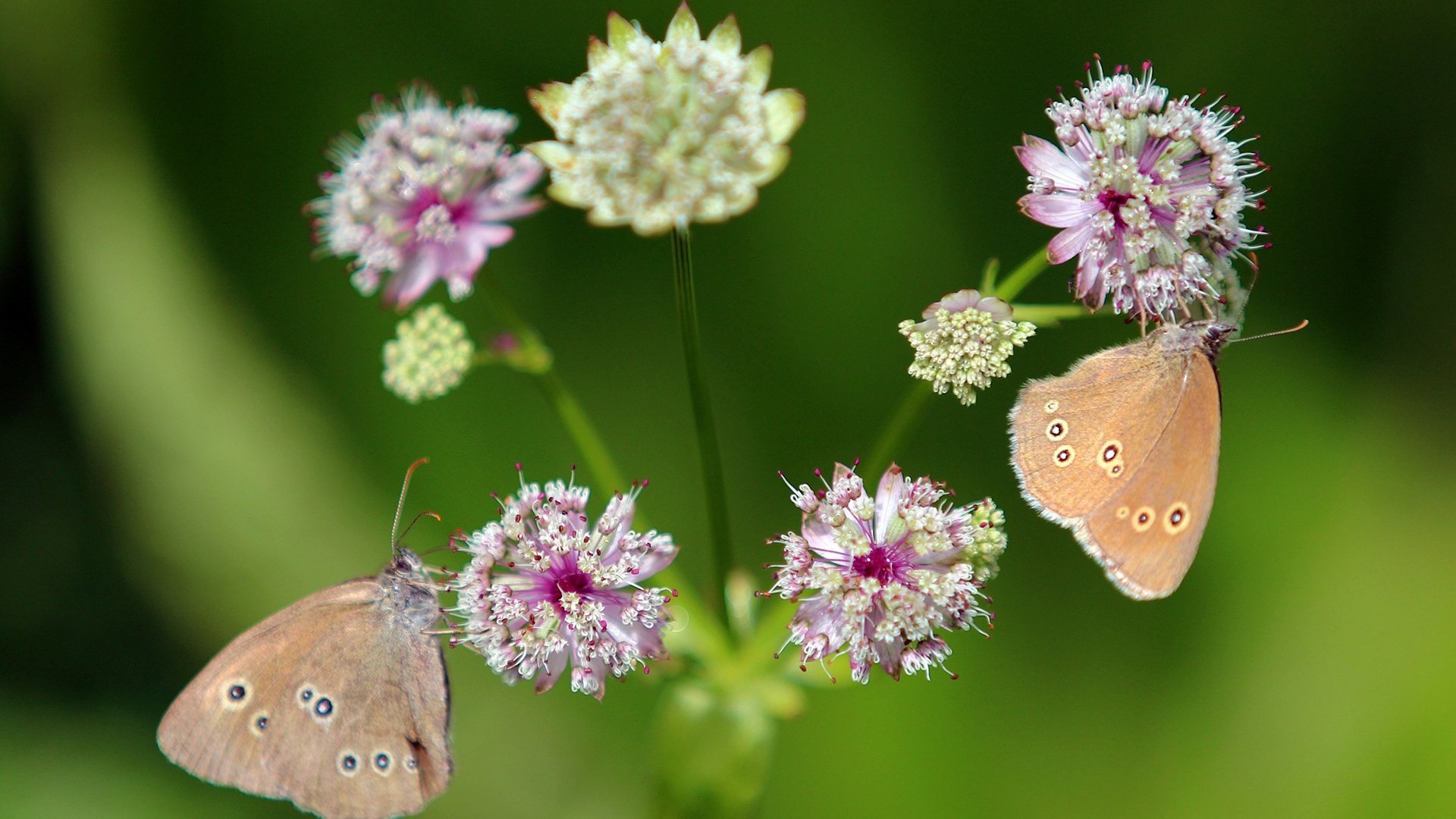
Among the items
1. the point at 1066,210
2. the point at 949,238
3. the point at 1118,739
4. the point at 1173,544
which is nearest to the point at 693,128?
the point at 1066,210

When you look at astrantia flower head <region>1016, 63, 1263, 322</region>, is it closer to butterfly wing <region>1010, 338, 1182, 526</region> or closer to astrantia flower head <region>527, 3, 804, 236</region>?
butterfly wing <region>1010, 338, 1182, 526</region>

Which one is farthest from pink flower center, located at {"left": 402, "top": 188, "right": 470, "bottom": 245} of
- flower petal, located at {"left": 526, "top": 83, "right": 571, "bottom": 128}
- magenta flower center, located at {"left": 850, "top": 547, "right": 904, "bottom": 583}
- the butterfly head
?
the butterfly head

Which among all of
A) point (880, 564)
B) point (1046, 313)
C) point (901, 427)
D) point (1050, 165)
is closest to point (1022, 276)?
point (1046, 313)

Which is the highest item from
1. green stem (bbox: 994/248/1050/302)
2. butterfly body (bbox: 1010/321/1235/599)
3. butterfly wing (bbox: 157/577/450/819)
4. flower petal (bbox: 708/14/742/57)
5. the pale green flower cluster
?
flower petal (bbox: 708/14/742/57)

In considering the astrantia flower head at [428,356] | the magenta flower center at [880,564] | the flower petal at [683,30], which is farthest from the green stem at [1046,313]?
the astrantia flower head at [428,356]

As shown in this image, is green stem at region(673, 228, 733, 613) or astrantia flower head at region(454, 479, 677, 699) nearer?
green stem at region(673, 228, 733, 613)

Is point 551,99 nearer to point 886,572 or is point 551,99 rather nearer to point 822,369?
point 886,572
